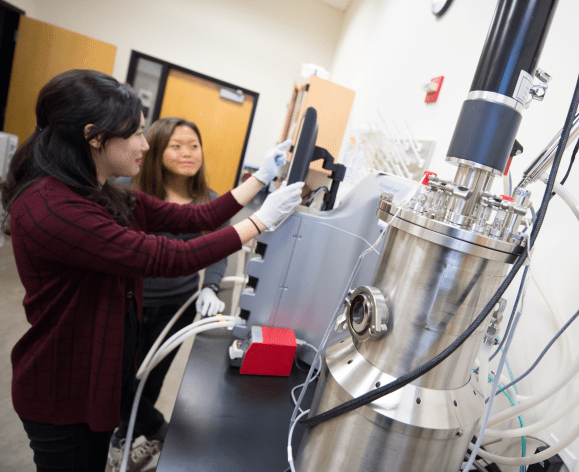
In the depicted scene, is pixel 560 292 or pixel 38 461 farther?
pixel 38 461

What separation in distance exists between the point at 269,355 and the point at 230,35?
433 centimetres

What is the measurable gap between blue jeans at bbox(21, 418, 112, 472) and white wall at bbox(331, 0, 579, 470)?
1.13m

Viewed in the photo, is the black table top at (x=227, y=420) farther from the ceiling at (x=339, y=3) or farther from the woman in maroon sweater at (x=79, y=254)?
the ceiling at (x=339, y=3)

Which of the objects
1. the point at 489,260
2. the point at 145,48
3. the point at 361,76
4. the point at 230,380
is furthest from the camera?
the point at 145,48

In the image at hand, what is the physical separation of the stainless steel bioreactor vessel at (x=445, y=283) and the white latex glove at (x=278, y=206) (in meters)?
0.45

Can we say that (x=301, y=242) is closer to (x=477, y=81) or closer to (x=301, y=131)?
(x=301, y=131)

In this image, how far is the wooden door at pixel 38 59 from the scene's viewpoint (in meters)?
3.81

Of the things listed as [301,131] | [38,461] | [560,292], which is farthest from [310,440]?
[38,461]

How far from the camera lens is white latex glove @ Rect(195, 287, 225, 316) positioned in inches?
53.2

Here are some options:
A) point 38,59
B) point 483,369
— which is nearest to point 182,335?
point 483,369

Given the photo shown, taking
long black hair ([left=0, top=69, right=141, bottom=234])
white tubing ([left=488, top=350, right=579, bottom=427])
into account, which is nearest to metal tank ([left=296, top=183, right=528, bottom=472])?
white tubing ([left=488, top=350, right=579, bottom=427])

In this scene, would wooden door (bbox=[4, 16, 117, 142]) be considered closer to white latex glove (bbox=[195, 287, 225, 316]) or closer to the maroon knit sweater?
white latex glove (bbox=[195, 287, 225, 316])

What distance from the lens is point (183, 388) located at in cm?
80

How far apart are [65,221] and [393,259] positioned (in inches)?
28.5
